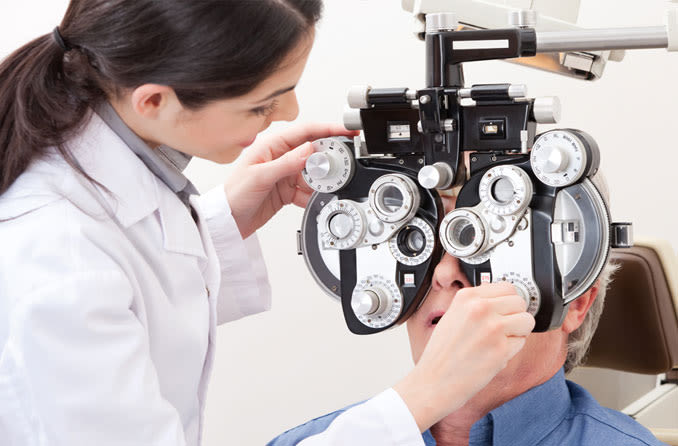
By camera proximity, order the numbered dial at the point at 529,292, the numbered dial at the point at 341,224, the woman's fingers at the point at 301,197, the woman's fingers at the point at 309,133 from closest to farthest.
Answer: the numbered dial at the point at 529,292, the numbered dial at the point at 341,224, the woman's fingers at the point at 309,133, the woman's fingers at the point at 301,197

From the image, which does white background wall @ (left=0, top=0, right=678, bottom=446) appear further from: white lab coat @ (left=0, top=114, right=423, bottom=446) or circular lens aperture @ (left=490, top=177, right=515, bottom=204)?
white lab coat @ (left=0, top=114, right=423, bottom=446)

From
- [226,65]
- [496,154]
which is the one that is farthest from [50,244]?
[496,154]

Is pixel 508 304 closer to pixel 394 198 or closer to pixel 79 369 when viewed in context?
pixel 394 198

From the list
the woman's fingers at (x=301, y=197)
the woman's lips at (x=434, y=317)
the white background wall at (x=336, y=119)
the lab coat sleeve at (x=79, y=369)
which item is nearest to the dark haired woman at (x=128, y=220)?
the lab coat sleeve at (x=79, y=369)

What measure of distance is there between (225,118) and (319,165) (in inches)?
8.9

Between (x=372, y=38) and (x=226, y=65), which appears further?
(x=372, y=38)

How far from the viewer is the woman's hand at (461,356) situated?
3.27 feet

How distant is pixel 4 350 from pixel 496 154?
2.06 feet

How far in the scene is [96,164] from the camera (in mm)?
1024

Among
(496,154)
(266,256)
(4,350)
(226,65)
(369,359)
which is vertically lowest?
(369,359)

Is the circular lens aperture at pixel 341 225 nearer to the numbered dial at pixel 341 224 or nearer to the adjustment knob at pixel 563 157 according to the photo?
the numbered dial at pixel 341 224

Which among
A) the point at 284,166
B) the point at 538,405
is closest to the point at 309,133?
the point at 284,166

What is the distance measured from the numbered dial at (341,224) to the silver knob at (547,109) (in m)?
0.28

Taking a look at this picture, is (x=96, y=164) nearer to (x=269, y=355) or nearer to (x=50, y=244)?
(x=50, y=244)
